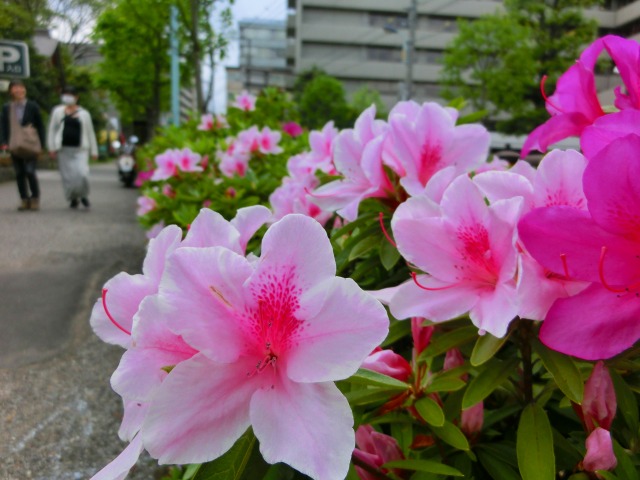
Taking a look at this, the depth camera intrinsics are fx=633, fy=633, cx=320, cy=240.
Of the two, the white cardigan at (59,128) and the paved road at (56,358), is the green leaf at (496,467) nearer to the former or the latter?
the paved road at (56,358)

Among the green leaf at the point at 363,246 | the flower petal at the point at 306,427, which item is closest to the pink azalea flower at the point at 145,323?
the flower petal at the point at 306,427

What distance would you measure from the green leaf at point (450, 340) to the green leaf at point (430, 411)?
62 mm

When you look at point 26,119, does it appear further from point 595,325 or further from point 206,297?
point 595,325

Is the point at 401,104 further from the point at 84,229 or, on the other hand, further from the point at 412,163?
the point at 84,229

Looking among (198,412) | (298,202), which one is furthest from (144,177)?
(198,412)

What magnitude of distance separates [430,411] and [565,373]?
0.19 meters

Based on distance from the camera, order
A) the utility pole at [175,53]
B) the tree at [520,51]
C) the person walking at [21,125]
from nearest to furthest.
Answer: the person walking at [21,125] < the utility pole at [175,53] < the tree at [520,51]

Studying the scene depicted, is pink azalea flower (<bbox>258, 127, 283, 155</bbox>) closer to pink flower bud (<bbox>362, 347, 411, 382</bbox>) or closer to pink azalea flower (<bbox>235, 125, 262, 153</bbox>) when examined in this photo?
pink azalea flower (<bbox>235, 125, 262, 153</bbox>)

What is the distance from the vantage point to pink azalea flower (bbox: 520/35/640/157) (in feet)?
2.80

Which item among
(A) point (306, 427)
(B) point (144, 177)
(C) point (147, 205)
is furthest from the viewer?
(B) point (144, 177)

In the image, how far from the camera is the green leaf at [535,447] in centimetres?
76

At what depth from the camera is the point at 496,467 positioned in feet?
3.00

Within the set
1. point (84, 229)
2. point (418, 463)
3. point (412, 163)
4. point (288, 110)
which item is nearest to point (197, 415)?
point (418, 463)

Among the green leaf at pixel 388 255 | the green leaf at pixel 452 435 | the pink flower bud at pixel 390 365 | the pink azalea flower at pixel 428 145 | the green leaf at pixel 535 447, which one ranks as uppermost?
the pink azalea flower at pixel 428 145
